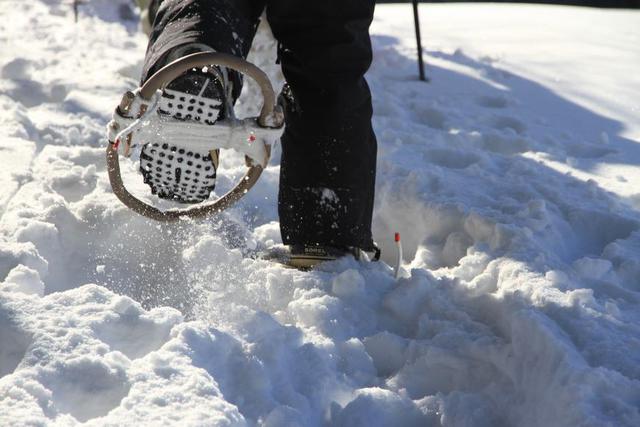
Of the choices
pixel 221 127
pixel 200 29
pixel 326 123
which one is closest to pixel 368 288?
pixel 326 123

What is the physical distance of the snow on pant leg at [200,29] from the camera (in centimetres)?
195

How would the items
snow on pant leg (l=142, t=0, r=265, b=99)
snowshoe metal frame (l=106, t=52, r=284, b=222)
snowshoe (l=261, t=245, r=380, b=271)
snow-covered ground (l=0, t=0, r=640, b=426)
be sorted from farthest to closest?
1. snowshoe (l=261, t=245, r=380, b=271)
2. snow on pant leg (l=142, t=0, r=265, b=99)
3. snowshoe metal frame (l=106, t=52, r=284, b=222)
4. snow-covered ground (l=0, t=0, r=640, b=426)

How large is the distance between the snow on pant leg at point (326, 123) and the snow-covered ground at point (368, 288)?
138 mm

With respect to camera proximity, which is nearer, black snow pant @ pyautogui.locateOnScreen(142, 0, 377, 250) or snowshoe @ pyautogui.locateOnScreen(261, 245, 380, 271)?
black snow pant @ pyautogui.locateOnScreen(142, 0, 377, 250)

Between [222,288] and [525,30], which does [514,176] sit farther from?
[525,30]

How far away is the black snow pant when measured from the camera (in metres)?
2.07

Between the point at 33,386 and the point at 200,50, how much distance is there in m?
0.78

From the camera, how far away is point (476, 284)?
2055 millimetres

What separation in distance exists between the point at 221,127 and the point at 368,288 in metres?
0.49

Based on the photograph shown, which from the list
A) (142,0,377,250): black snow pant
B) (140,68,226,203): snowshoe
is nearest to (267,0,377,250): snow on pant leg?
(142,0,377,250): black snow pant

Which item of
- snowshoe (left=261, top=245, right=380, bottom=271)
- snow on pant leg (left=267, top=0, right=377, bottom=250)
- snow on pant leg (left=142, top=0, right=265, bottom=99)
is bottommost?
snowshoe (left=261, top=245, right=380, bottom=271)

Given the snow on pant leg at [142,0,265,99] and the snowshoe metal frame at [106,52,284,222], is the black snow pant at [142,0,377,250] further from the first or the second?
the snowshoe metal frame at [106,52,284,222]

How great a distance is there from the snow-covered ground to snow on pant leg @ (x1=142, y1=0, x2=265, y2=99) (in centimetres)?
46

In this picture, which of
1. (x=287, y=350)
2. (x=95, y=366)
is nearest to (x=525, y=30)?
(x=287, y=350)
